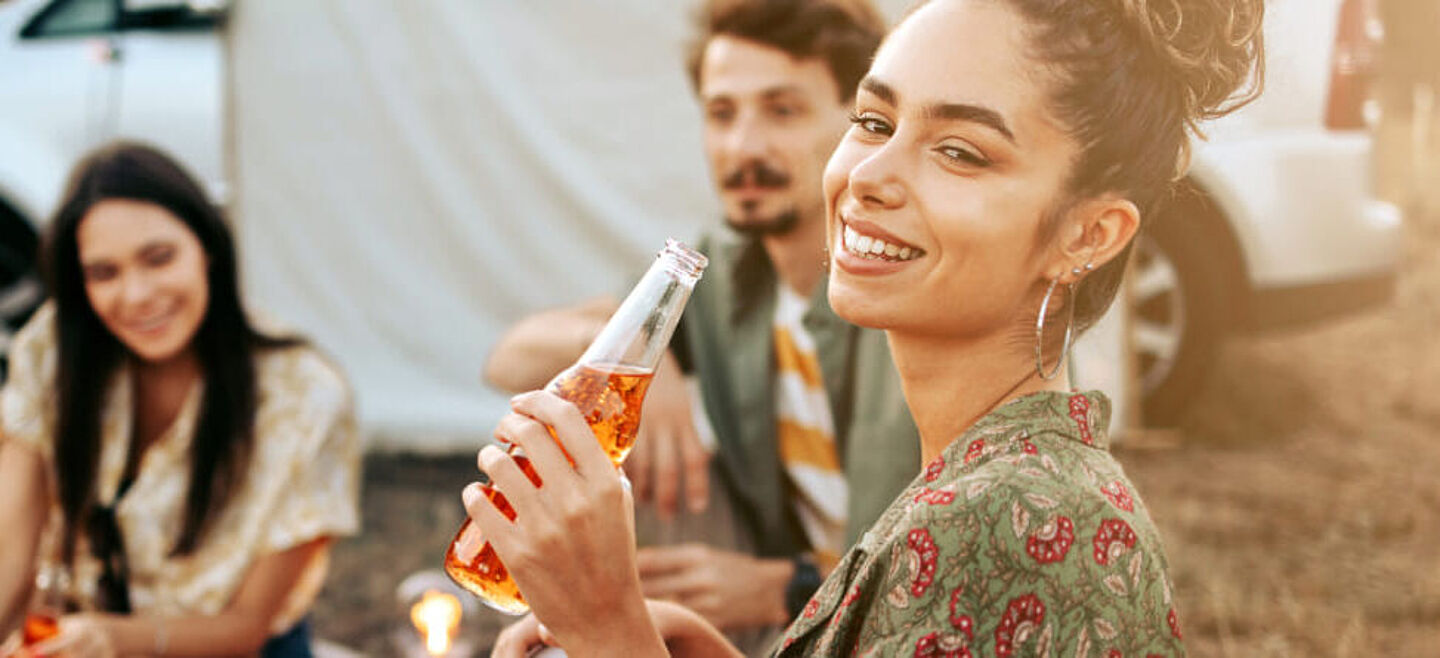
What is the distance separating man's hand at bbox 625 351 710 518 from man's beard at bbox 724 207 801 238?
0.32 metres

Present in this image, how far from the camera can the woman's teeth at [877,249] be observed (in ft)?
3.95

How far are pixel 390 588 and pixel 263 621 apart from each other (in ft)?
5.24

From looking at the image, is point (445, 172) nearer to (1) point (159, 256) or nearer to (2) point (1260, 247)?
(1) point (159, 256)

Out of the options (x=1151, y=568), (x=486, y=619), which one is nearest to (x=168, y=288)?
(x=486, y=619)

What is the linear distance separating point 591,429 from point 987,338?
0.39 m

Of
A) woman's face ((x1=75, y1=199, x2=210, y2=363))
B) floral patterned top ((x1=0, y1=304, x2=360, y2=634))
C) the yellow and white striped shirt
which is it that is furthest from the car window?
the yellow and white striped shirt

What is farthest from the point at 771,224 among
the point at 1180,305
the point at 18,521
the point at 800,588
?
the point at 1180,305

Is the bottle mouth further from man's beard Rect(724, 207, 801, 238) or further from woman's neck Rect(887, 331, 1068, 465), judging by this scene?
man's beard Rect(724, 207, 801, 238)

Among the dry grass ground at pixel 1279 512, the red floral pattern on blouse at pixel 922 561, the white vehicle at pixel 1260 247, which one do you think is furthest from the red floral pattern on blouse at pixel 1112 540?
the white vehicle at pixel 1260 247

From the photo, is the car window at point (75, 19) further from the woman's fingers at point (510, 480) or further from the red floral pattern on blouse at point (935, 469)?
the red floral pattern on blouse at point (935, 469)

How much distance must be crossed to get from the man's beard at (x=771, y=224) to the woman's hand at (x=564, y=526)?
4.42 ft

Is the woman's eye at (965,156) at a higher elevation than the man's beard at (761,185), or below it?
higher

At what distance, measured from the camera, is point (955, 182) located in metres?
1.18

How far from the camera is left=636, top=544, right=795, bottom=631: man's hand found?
2225 mm
